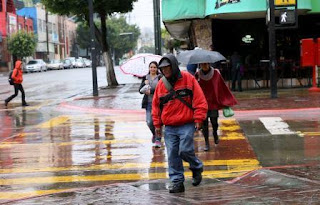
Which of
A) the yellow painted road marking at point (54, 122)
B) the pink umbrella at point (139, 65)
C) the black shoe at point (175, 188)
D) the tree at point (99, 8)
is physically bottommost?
the yellow painted road marking at point (54, 122)

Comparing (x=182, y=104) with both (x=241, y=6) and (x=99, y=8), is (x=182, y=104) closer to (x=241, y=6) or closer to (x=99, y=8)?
(x=241, y=6)

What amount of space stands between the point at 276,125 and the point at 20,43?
57.3m

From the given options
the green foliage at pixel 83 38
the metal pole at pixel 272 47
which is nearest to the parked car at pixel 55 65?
the green foliage at pixel 83 38

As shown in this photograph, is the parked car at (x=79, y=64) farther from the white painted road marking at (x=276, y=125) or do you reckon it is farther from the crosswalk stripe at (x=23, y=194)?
the crosswalk stripe at (x=23, y=194)

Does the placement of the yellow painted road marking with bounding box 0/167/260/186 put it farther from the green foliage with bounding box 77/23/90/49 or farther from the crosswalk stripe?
the green foliage with bounding box 77/23/90/49

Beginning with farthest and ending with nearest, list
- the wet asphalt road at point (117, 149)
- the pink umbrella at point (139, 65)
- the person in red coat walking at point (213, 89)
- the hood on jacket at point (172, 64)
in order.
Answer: the pink umbrella at point (139, 65) < the person in red coat walking at point (213, 89) < the wet asphalt road at point (117, 149) < the hood on jacket at point (172, 64)

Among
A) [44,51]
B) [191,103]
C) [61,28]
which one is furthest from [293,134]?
[61,28]

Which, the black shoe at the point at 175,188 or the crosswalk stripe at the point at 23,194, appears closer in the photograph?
the black shoe at the point at 175,188

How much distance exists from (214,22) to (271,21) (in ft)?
16.7

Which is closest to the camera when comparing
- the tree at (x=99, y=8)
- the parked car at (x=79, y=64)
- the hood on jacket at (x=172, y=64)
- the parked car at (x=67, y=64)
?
the hood on jacket at (x=172, y=64)

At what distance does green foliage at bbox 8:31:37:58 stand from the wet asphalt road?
51274 mm

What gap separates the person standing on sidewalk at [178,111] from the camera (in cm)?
629

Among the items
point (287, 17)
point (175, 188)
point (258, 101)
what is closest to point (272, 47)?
point (287, 17)

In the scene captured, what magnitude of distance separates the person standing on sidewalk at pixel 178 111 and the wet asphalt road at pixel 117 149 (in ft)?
3.51
